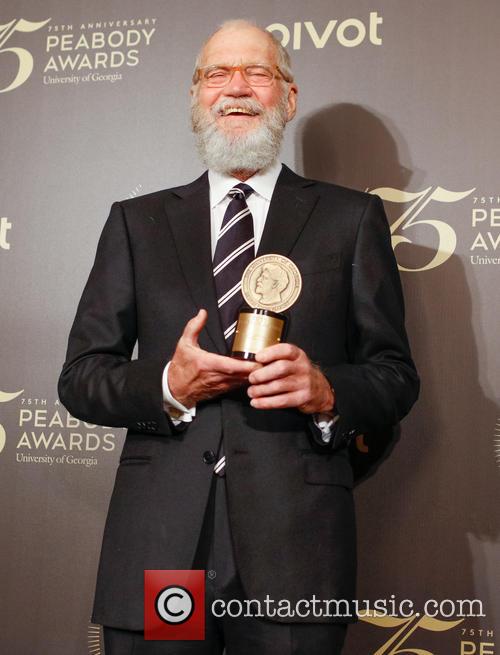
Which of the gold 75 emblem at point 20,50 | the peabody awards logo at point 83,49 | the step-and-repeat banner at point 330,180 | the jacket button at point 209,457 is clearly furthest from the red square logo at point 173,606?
the gold 75 emblem at point 20,50

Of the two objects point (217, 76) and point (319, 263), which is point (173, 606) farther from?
point (217, 76)

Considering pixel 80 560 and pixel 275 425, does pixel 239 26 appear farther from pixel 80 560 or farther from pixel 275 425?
pixel 80 560

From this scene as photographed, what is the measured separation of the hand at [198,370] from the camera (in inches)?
61.9

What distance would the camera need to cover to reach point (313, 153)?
100 inches

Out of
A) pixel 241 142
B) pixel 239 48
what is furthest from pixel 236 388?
pixel 239 48

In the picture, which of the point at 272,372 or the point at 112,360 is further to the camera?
the point at 112,360

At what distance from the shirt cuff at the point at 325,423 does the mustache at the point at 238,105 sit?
77 centimetres

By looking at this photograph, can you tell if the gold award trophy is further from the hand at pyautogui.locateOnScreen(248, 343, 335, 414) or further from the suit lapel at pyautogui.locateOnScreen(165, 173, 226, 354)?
the suit lapel at pyautogui.locateOnScreen(165, 173, 226, 354)

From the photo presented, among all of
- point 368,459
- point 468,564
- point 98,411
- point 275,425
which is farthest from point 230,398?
point 468,564

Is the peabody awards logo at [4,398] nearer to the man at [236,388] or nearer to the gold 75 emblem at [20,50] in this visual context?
the man at [236,388]

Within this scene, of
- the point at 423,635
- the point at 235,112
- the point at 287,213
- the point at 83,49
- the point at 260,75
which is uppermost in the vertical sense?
the point at 83,49

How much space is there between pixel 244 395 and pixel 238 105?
28.5 inches

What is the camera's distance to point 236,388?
5.79 feet

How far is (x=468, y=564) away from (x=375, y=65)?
4.62ft
